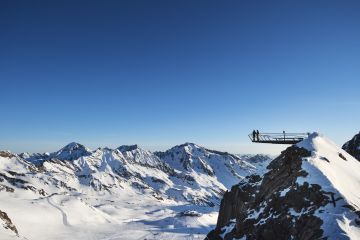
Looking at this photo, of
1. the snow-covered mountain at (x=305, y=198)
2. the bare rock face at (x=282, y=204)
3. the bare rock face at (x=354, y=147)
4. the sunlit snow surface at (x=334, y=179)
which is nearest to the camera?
the sunlit snow surface at (x=334, y=179)

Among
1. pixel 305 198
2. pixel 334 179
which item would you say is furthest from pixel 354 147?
pixel 305 198

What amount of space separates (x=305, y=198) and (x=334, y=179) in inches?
183

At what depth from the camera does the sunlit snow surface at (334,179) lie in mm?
25781

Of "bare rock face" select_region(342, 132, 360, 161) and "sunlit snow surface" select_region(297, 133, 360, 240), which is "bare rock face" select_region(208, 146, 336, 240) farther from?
"bare rock face" select_region(342, 132, 360, 161)

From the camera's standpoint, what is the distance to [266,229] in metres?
31.5

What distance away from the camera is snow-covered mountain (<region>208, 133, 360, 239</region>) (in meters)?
26.8

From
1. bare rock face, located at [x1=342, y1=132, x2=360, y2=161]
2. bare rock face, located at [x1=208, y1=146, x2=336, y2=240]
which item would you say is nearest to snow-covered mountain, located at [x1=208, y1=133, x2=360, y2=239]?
bare rock face, located at [x1=208, y1=146, x2=336, y2=240]

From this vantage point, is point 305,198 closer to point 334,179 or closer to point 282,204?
point 282,204

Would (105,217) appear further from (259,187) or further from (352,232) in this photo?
(352,232)

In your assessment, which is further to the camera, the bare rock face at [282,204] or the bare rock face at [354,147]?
the bare rock face at [354,147]

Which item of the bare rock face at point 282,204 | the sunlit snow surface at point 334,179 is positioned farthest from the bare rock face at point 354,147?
the bare rock face at point 282,204

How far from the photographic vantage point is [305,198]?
30.9 meters

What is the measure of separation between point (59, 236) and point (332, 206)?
5169 inches

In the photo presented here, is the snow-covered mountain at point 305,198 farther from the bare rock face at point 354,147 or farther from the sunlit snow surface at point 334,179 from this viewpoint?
the bare rock face at point 354,147
